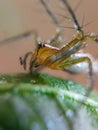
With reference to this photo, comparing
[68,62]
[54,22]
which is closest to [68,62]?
[68,62]

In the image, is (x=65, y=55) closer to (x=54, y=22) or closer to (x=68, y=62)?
(x=68, y=62)

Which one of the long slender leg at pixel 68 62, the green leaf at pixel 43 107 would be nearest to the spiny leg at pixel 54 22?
the long slender leg at pixel 68 62

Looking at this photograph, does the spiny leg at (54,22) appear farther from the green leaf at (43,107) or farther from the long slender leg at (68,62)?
the green leaf at (43,107)

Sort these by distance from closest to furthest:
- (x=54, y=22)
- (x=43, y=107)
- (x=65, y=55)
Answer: (x=43, y=107) → (x=65, y=55) → (x=54, y=22)

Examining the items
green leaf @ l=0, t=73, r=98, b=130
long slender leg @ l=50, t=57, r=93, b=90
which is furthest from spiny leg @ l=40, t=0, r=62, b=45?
green leaf @ l=0, t=73, r=98, b=130

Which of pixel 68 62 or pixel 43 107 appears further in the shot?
pixel 68 62

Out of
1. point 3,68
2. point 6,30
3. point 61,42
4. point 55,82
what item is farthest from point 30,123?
point 3,68

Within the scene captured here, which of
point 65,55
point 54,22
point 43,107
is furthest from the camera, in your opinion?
point 54,22

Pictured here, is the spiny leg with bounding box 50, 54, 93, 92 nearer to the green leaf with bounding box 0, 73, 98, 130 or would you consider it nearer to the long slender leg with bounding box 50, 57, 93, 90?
the long slender leg with bounding box 50, 57, 93, 90
